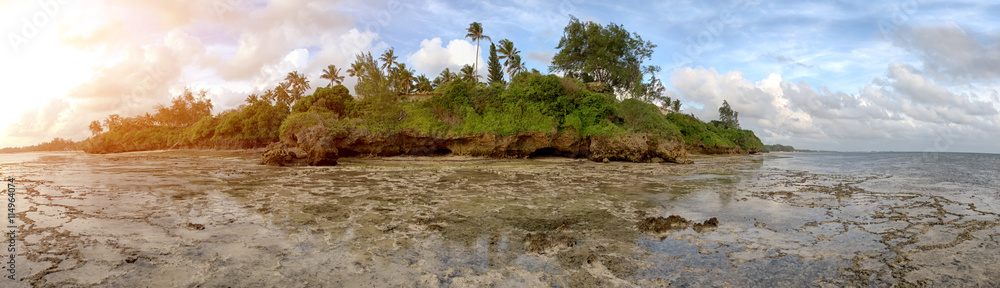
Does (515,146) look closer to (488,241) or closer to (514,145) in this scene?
(514,145)

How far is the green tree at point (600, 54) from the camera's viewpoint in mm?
36656

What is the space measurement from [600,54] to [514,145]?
530 inches

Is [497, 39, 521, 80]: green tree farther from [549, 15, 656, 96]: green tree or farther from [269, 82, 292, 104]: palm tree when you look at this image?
[269, 82, 292, 104]: palm tree

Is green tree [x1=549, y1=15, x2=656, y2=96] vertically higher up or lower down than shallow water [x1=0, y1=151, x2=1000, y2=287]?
higher up

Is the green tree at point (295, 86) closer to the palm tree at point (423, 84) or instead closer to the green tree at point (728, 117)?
the palm tree at point (423, 84)

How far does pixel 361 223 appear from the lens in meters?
5.86

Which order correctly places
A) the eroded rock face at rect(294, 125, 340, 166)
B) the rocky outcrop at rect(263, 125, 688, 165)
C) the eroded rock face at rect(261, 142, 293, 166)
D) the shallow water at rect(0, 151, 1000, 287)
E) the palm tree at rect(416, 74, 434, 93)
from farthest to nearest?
the palm tree at rect(416, 74, 434, 93) → the rocky outcrop at rect(263, 125, 688, 165) → the eroded rock face at rect(294, 125, 340, 166) → the eroded rock face at rect(261, 142, 293, 166) → the shallow water at rect(0, 151, 1000, 287)

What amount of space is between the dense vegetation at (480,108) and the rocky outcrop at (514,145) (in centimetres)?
48

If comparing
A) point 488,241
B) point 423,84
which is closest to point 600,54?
point 423,84

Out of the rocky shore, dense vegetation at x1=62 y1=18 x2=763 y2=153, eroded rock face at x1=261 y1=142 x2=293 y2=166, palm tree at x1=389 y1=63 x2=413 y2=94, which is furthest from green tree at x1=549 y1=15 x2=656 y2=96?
eroded rock face at x1=261 y1=142 x2=293 y2=166

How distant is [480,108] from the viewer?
32.0 m

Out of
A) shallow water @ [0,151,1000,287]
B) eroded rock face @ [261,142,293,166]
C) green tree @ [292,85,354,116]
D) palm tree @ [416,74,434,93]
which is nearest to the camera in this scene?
shallow water @ [0,151,1000,287]

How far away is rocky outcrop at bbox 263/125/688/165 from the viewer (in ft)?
91.1

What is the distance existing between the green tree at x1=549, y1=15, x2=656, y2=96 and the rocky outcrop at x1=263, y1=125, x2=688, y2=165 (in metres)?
9.97
